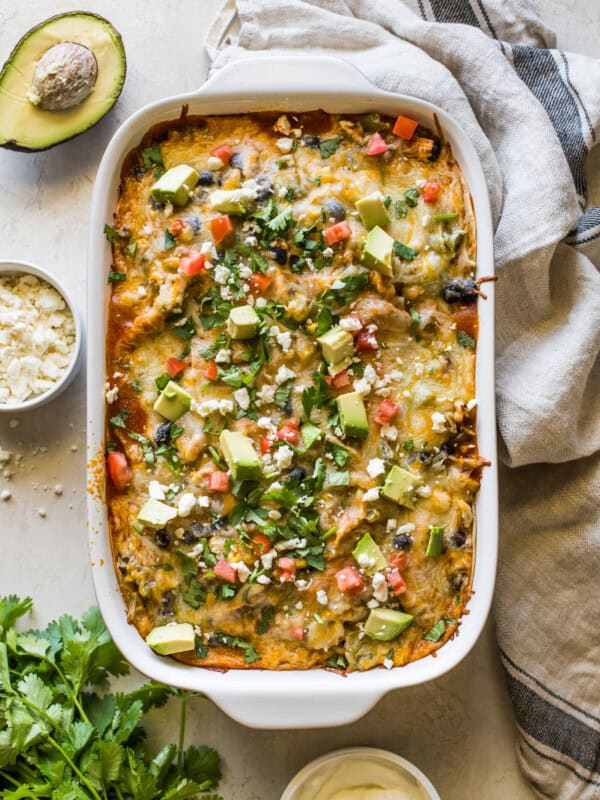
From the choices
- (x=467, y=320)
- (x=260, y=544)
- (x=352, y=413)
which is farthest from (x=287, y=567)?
(x=467, y=320)

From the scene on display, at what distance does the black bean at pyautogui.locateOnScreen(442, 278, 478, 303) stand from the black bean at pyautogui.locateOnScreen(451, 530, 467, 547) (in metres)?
0.74

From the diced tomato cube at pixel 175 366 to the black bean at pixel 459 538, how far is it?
101cm

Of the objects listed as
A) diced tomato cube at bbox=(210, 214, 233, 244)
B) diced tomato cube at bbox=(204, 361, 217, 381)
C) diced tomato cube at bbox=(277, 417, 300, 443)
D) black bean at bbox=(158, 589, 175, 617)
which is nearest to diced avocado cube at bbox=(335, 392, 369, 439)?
diced tomato cube at bbox=(277, 417, 300, 443)

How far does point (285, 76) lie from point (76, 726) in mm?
2234

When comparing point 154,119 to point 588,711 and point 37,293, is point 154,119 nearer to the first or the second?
point 37,293

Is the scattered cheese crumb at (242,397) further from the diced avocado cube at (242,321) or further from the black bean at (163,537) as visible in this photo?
the black bean at (163,537)

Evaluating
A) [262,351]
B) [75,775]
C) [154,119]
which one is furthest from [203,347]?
[75,775]

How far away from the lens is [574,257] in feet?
10.5

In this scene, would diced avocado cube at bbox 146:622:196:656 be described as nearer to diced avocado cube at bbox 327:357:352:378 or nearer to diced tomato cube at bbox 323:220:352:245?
diced avocado cube at bbox 327:357:352:378

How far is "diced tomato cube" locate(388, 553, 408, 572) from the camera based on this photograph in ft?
9.46

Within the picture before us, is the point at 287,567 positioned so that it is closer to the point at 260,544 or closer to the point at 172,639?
the point at 260,544

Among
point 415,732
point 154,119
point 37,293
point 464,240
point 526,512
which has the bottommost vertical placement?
point 415,732

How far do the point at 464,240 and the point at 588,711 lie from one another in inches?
68.9

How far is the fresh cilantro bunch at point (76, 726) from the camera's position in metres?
3.01
